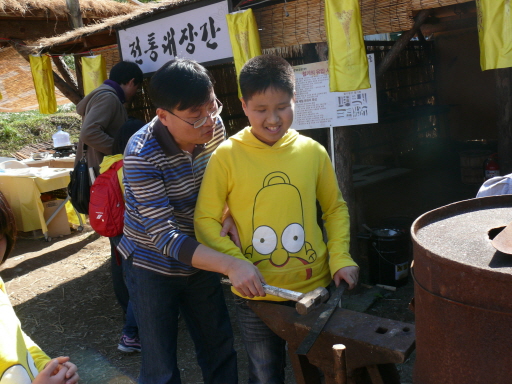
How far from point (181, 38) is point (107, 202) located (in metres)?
2.28

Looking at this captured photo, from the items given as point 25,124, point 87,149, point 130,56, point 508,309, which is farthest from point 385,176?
point 25,124

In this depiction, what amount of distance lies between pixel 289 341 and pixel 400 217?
381 centimetres

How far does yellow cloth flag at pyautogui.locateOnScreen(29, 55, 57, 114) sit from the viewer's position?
248 inches

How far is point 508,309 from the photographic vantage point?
98 cm

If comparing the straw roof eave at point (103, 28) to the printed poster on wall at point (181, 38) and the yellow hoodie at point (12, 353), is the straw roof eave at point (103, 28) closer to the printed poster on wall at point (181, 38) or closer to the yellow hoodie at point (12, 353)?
the printed poster on wall at point (181, 38)

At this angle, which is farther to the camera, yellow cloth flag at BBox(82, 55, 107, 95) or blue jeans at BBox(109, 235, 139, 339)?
yellow cloth flag at BBox(82, 55, 107, 95)

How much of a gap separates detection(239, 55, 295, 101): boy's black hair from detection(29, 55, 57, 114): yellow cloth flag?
17.5 feet

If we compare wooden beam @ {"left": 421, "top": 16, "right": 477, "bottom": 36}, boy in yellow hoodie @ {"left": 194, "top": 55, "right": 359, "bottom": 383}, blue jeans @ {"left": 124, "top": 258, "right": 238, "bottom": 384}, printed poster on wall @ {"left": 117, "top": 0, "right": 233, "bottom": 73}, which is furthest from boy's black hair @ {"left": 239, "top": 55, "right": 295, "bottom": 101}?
wooden beam @ {"left": 421, "top": 16, "right": 477, "bottom": 36}

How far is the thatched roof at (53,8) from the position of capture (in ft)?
21.6

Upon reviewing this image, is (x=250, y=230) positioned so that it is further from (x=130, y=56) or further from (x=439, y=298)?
(x=130, y=56)

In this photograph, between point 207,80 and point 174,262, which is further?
point 174,262

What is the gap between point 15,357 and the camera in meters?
1.22

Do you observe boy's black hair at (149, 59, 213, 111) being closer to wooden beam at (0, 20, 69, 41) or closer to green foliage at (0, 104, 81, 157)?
wooden beam at (0, 20, 69, 41)

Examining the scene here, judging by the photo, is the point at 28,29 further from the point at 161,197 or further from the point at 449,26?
the point at 449,26
